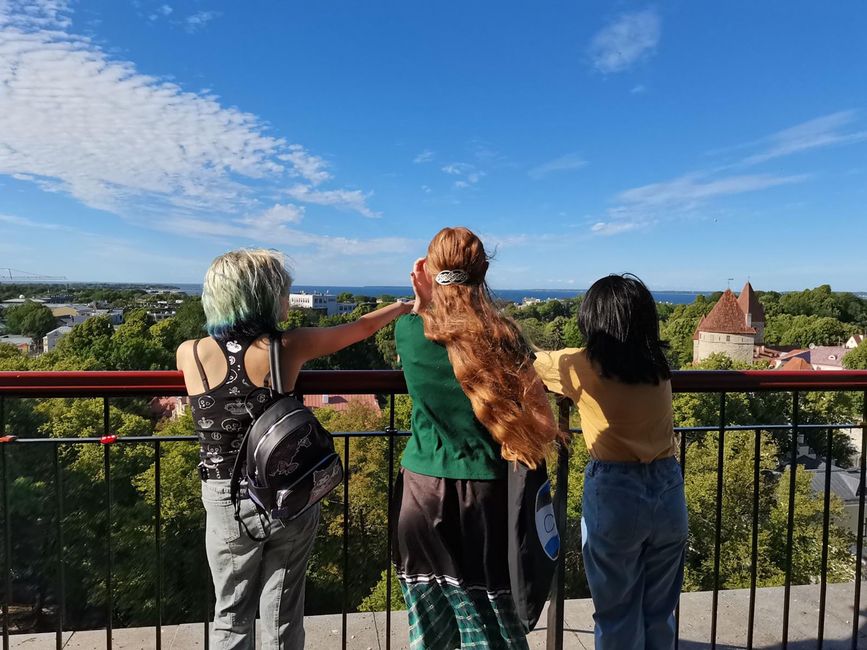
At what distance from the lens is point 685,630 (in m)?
2.98

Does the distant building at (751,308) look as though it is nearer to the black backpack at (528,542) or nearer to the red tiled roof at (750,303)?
the red tiled roof at (750,303)

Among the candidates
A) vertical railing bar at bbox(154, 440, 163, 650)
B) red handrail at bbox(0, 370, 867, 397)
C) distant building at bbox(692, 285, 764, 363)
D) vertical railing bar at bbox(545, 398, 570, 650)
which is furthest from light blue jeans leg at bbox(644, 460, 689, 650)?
distant building at bbox(692, 285, 764, 363)

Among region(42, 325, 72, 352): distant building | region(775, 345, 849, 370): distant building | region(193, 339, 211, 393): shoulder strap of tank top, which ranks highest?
region(193, 339, 211, 393): shoulder strap of tank top

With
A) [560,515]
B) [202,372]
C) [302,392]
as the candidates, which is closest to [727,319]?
[560,515]

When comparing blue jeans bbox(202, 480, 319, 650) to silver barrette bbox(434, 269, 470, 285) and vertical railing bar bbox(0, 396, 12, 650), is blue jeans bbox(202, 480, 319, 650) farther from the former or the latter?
silver barrette bbox(434, 269, 470, 285)

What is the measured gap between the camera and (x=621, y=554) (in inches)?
75.3

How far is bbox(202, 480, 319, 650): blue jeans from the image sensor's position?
187cm

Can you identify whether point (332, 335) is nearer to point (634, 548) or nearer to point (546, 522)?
point (546, 522)

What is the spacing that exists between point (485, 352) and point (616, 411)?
573mm

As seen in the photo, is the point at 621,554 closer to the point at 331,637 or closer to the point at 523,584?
the point at 523,584

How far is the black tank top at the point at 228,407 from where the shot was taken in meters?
1.81

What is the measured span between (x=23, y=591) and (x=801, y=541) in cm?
2996

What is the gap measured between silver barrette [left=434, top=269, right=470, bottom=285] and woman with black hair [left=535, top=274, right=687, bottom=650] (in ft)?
1.49

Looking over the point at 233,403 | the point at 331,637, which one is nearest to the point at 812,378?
the point at 233,403
